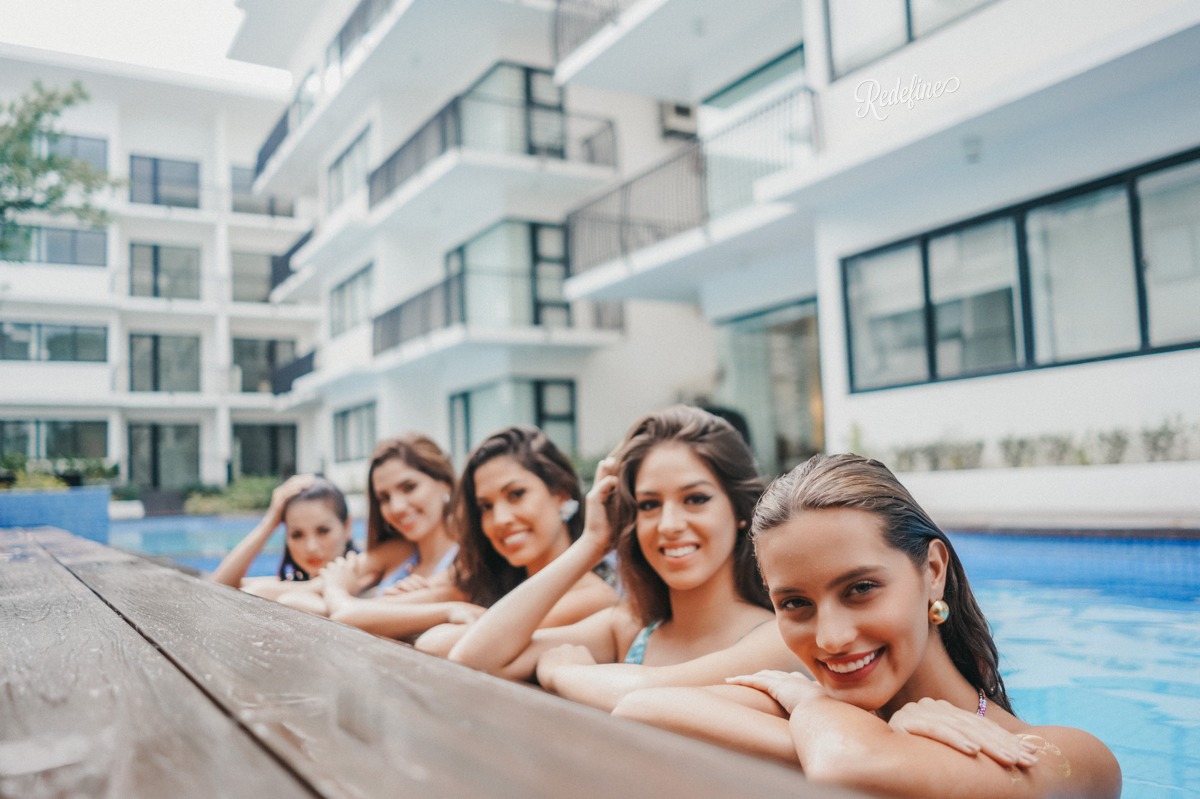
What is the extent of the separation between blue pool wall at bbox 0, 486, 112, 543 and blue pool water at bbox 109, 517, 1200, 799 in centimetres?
784

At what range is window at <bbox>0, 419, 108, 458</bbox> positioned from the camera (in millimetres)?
24031

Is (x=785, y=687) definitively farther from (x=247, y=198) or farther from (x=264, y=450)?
(x=247, y=198)

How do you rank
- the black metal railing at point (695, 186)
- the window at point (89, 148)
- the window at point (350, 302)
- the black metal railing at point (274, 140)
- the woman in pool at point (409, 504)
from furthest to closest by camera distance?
the window at point (89, 148) < the black metal railing at point (274, 140) < the window at point (350, 302) < the black metal railing at point (695, 186) < the woman in pool at point (409, 504)

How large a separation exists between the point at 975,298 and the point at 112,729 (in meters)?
8.80

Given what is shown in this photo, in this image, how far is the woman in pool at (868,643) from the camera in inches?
53.2

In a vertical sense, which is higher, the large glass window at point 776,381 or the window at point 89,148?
the window at point 89,148

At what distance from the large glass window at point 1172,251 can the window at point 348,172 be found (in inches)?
591

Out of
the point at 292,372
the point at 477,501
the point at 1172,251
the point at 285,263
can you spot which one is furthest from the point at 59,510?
the point at 285,263

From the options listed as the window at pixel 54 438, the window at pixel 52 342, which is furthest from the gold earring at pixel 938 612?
the window at pixel 52 342

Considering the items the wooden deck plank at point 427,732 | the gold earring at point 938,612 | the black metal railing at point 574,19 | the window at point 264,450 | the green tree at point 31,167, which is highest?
the black metal railing at point 574,19

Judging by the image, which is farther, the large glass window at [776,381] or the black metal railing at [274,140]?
the black metal railing at [274,140]

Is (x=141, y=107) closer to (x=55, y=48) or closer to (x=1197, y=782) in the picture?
(x=55, y=48)

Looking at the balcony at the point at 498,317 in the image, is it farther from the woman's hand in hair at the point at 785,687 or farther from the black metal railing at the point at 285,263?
the woman's hand in hair at the point at 785,687

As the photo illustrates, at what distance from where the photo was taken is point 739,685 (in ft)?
5.73
